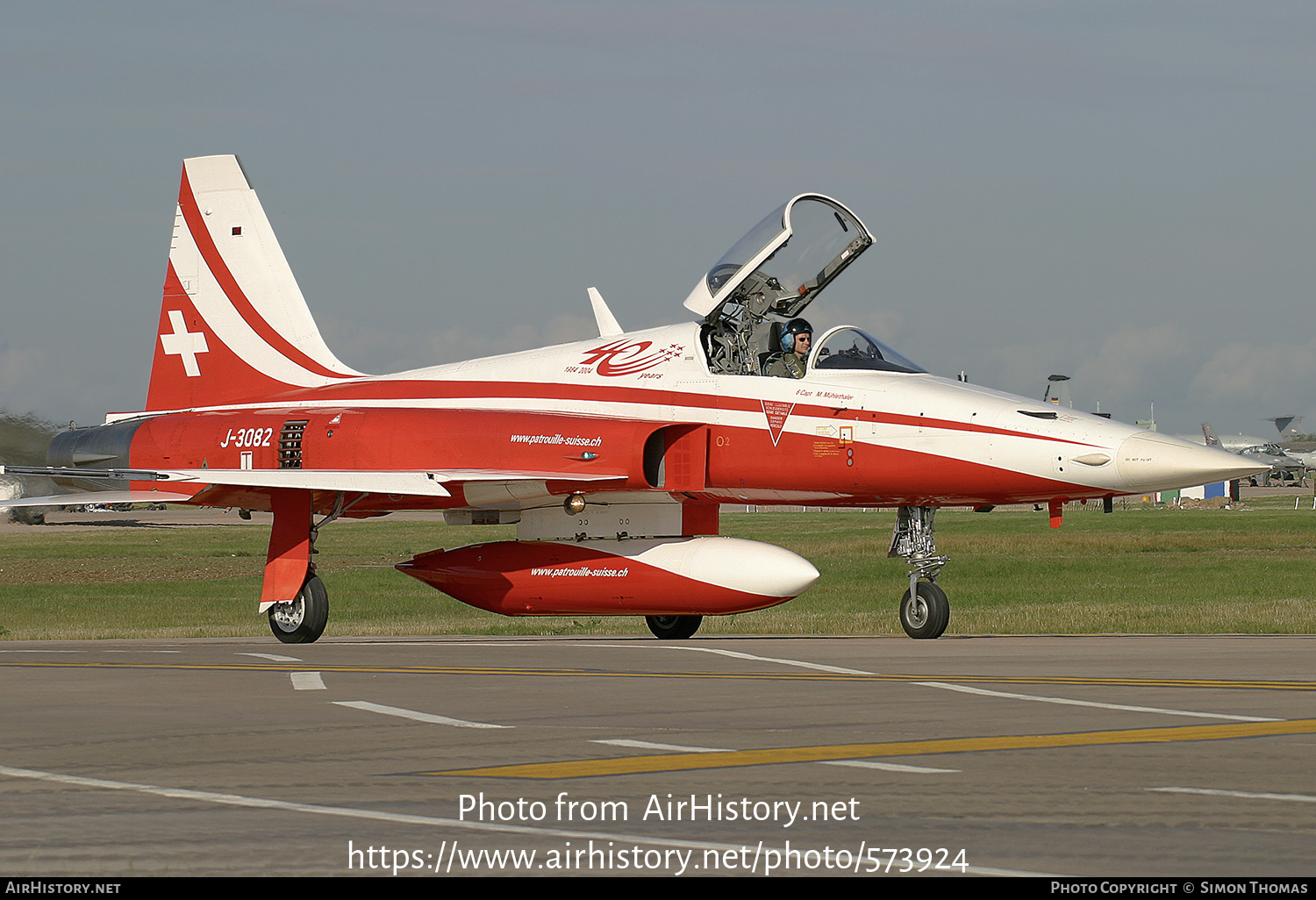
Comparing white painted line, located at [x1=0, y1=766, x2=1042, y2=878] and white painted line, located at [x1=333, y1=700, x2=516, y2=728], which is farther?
white painted line, located at [x1=333, y1=700, x2=516, y2=728]

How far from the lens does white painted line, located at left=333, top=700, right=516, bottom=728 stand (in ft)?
28.5

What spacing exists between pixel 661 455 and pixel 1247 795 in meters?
10.6

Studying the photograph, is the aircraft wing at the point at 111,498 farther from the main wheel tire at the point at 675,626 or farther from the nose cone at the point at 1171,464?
the nose cone at the point at 1171,464

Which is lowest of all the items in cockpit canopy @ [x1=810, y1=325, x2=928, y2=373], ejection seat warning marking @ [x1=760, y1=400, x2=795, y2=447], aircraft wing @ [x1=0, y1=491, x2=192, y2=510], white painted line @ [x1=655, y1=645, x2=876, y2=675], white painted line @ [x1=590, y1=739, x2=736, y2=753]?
white painted line @ [x1=590, y1=739, x2=736, y2=753]

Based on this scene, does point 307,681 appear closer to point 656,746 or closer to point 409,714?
point 409,714

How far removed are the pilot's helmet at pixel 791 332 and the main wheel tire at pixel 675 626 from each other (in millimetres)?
3557

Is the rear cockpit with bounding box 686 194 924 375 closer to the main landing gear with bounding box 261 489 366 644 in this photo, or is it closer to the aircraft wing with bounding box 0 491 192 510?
the main landing gear with bounding box 261 489 366 644

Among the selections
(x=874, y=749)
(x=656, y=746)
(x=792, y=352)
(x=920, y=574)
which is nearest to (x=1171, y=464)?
(x=920, y=574)

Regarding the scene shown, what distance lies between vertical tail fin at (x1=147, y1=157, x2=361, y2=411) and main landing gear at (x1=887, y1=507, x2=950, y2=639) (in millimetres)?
7916

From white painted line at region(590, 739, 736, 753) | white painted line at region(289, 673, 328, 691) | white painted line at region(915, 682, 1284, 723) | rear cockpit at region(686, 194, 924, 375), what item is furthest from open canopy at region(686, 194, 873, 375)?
white painted line at region(590, 739, 736, 753)

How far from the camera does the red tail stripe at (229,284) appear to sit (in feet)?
64.7

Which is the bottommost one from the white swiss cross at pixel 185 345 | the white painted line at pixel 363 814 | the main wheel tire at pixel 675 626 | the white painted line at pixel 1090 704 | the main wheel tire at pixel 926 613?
the white painted line at pixel 363 814

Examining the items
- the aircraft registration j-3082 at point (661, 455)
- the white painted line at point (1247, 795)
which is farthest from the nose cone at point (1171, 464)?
the white painted line at point (1247, 795)

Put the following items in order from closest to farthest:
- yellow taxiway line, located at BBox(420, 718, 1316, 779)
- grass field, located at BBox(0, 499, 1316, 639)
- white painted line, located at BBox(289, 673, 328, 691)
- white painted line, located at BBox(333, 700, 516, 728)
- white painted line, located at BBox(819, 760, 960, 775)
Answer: white painted line, located at BBox(819, 760, 960, 775) → yellow taxiway line, located at BBox(420, 718, 1316, 779) → white painted line, located at BBox(333, 700, 516, 728) → white painted line, located at BBox(289, 673, 328, 691) → grass field, located at BBox(0, 499, 1316, 639)
